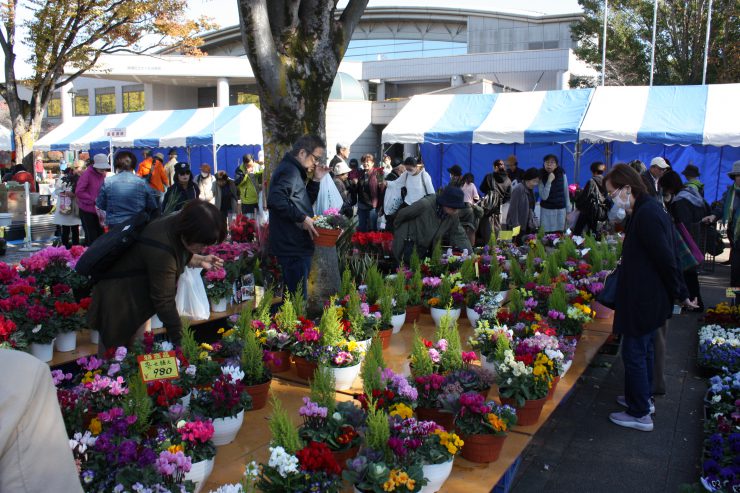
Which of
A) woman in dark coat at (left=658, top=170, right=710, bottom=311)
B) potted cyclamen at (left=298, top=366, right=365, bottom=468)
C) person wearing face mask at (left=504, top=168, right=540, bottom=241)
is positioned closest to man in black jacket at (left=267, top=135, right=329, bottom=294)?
potted cyclamen at (left=298, top=366, right=365, bottom=468)

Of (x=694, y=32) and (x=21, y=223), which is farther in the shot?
(x=694, y=32)

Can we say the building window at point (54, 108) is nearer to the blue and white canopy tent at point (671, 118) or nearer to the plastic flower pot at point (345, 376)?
the blue and white canopy tent at point (671, 118)

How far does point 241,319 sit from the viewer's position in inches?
148

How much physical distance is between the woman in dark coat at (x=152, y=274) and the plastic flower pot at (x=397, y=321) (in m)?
1.65

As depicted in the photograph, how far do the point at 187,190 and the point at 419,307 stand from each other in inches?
237

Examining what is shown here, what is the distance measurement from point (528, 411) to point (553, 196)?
255 inches

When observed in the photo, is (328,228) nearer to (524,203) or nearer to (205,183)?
(524,203)

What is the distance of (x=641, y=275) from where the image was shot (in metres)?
3.88

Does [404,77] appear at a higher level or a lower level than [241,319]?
higher

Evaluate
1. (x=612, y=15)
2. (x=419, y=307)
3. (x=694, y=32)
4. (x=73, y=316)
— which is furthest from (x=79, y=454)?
(x=612, y=15)

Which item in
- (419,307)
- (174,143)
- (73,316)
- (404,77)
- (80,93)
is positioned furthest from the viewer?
(80,93)

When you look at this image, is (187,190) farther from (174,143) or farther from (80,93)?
(80,93)

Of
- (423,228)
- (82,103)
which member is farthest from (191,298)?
(82,103)

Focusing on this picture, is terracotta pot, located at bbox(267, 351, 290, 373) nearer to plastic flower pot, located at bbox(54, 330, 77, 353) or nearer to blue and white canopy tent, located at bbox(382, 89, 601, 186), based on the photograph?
plastic flower pot, located at bbox(54, 330, 77, 353)
